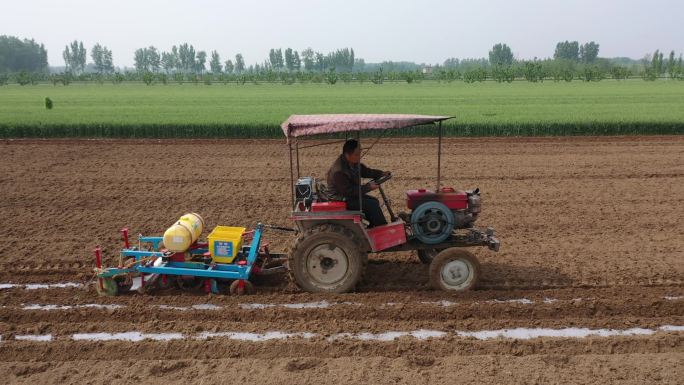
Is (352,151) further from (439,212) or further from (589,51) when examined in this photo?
(589,51)

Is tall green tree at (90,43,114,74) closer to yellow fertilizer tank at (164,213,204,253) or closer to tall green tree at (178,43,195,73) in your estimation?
tall green tree at (178,43,195,73)

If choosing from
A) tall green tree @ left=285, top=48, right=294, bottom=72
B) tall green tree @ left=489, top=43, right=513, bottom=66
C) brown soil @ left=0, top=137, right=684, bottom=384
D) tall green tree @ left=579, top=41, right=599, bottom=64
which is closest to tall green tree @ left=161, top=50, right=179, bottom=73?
tall green tree @ left=285, top=48, right=294, bottom=72

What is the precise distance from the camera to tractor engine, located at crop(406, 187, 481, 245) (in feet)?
20.0

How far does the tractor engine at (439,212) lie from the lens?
20.0 feet

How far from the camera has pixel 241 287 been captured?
600cm

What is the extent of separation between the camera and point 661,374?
4441 millimetres

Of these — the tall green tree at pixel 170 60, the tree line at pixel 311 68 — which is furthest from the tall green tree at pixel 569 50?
the tall green tree at pixel 170 60

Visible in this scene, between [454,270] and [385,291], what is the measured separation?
80cm

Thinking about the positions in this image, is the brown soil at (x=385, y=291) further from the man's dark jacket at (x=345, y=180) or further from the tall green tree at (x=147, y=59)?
the tall green tree at (x=147, y=59)

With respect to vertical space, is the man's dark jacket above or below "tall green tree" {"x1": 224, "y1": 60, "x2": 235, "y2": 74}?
below

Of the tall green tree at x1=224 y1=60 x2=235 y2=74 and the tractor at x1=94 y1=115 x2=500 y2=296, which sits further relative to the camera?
the tall green tree at x1=224 y1=60 x2=235 y2=74

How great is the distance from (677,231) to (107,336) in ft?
25.9

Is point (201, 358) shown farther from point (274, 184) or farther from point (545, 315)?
point (274, 184)

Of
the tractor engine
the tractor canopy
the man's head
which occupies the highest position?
the tractor canopy
